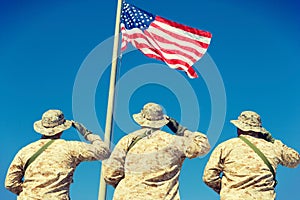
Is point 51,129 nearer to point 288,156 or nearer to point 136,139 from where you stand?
point 136,139

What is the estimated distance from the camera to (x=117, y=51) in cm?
1223

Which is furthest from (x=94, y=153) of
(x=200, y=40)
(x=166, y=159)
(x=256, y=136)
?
(x=200, y=40)

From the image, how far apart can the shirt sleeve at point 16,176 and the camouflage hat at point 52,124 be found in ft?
2.04

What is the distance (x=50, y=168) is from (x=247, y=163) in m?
3.24

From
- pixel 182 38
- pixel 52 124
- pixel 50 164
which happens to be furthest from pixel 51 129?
pixel 182 38

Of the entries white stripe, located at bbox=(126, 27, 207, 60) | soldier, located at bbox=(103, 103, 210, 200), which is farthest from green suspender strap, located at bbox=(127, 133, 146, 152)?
white stripe, located at bbox=(126, 27, 207, 60)

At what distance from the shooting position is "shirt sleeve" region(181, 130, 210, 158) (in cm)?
827

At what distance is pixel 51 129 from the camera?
341 inches

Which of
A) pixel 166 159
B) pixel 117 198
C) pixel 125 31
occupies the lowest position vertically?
pixel 117 198

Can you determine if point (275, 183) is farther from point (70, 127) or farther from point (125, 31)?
point (125, 31)

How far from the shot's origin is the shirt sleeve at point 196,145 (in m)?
8.27

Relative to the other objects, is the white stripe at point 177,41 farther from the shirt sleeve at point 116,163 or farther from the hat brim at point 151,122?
the shirt sleeve at point 116,163

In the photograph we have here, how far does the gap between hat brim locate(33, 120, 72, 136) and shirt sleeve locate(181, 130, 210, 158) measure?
2.10 m

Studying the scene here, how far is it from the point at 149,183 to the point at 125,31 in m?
5.64
